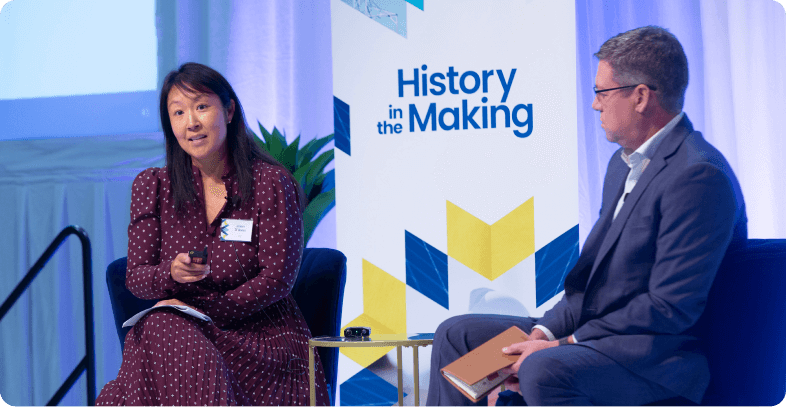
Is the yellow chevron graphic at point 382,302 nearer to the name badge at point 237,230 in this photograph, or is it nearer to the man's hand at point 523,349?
the name badge at point 237,230

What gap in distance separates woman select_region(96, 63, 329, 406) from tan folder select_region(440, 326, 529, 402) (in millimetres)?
599

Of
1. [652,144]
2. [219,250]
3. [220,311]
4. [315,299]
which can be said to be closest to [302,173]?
[315,299]

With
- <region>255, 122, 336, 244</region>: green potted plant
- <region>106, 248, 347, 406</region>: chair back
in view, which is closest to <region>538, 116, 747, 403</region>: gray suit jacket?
<region>106, 248, 347, 406</region>: chair back

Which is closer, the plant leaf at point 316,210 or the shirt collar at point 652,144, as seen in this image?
the shirt collar at point 652,144

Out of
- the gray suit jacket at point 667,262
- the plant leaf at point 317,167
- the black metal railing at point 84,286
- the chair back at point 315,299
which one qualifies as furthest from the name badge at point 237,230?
the plant leaf at point 317,167

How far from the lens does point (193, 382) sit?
1.86 meters

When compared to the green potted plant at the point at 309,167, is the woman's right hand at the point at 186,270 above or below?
below

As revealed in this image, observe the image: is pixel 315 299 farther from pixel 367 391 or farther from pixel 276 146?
pixel 276 146

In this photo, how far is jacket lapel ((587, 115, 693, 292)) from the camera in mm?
1725

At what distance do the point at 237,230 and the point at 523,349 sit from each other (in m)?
1.03

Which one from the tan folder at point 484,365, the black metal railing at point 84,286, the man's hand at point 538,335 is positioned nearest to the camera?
the tan folder at point 484,365

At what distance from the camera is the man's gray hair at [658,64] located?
175cm

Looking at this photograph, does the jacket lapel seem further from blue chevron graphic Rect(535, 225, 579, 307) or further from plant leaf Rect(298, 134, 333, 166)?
plant leaf Rect(298, 134, 333, 166)

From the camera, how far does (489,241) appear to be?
328 cm
